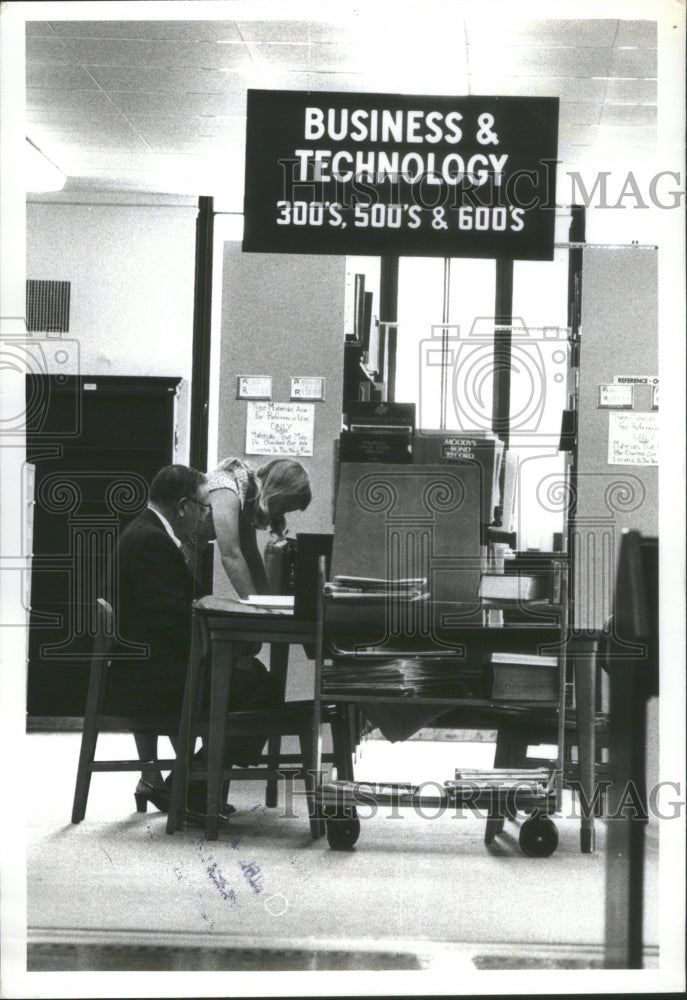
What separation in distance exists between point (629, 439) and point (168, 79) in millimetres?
2503

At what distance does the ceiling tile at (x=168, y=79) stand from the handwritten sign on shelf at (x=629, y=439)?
7.12 feet

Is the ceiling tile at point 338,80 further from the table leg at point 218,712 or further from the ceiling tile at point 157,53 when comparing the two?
the table leg at point 218,712

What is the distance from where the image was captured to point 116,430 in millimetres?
7039

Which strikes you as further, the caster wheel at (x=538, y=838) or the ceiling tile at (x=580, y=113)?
the ceiling tile at (x=580, y=113)

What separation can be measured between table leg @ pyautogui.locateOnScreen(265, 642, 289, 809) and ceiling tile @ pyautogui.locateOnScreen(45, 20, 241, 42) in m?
2.31

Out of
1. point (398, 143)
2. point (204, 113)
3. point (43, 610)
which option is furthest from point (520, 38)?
point (43, 610)

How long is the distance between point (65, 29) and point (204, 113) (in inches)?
43.6

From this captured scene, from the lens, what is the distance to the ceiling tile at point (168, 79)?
517cm

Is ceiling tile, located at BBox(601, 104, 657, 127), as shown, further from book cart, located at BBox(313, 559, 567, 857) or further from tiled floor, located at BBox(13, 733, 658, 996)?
tiled floor, located at BBox(13, 733, 658, 996)

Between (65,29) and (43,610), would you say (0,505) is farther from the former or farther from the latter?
(43,610)

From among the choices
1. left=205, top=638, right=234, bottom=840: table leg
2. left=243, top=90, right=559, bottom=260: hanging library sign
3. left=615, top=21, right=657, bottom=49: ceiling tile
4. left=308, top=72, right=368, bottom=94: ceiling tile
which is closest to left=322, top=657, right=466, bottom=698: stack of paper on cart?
left=205, top=638, right=234, bottom=840: table leg

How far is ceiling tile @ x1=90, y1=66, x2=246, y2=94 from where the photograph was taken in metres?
5.17

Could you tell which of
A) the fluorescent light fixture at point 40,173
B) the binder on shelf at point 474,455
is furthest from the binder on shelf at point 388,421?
the fluorescent light fixture at point 40,173

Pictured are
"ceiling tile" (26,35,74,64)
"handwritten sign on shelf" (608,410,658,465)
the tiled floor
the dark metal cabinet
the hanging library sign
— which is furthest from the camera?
the dark metal cabinet
